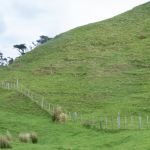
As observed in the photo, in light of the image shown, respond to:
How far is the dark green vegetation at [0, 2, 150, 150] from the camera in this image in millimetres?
26078

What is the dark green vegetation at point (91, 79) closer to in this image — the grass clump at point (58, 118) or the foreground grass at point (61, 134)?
the foreground grass at point (61, 134)

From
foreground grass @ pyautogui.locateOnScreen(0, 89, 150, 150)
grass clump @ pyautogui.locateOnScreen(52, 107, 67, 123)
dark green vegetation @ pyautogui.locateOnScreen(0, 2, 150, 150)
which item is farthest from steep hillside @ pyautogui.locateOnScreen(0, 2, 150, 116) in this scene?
foreground grass @ pyautogui.locateOnScreen(0, 89, 150, 150)

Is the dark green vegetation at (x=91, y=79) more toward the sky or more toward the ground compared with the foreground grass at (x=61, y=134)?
more toward the sky

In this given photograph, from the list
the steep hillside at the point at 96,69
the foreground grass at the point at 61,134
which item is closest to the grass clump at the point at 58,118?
the foreground grass at the point at 61,134

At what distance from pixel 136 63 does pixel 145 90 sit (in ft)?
52.1

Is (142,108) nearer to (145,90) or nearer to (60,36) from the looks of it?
(145,90)

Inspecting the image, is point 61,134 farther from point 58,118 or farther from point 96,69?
point 96,69

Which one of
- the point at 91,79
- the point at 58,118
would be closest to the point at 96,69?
the point at 91,79

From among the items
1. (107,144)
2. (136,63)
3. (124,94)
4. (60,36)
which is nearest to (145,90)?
(124,94)

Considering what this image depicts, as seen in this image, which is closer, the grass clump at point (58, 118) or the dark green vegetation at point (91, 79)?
the dark green vegetation at point (91, 79)

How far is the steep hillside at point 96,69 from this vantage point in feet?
144

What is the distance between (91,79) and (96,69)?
6.12m

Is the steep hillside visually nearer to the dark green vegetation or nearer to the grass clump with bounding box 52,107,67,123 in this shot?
the dark green vegetation

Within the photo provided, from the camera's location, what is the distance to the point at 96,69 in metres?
62.2
